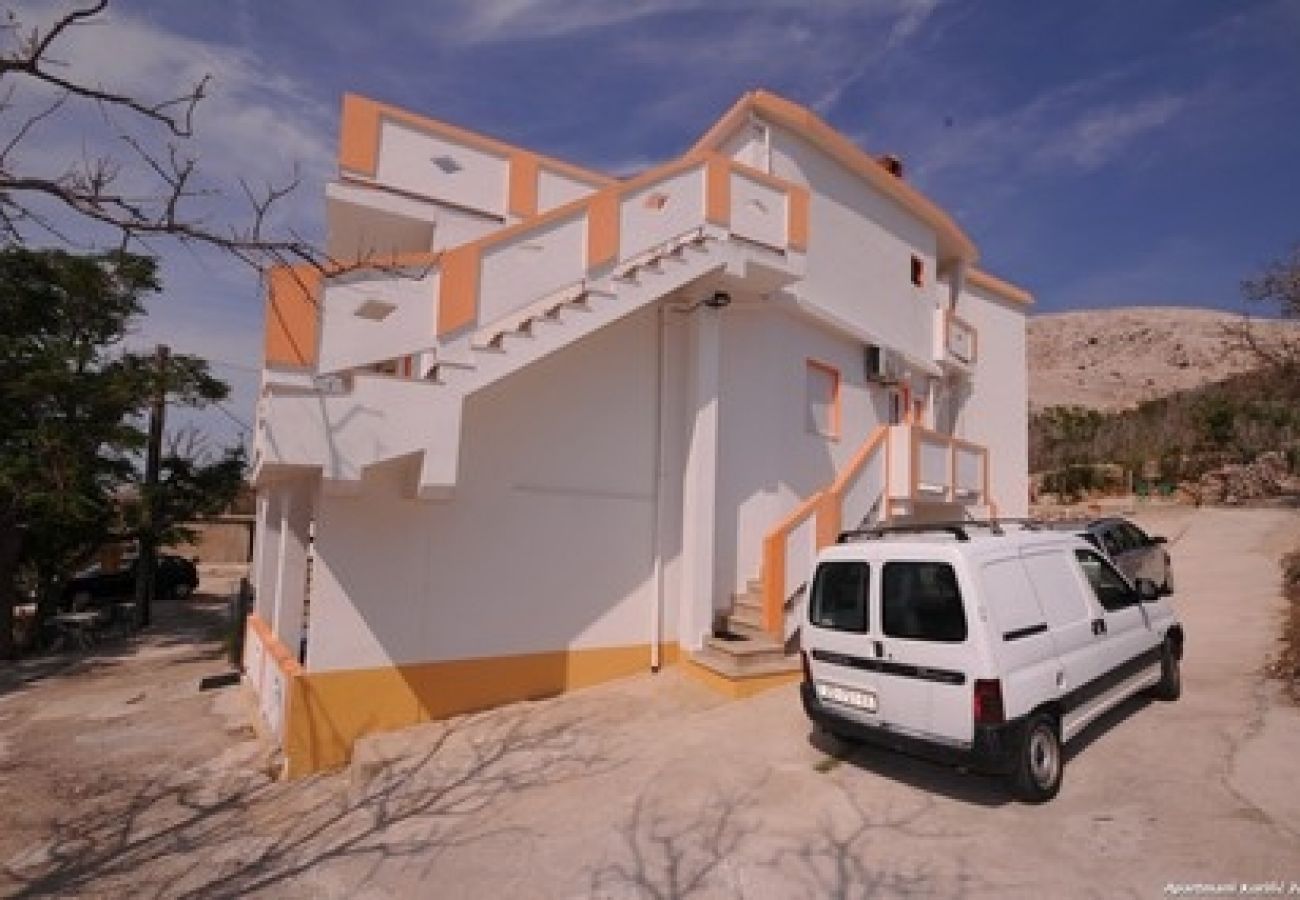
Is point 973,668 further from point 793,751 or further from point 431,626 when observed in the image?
point 431,626

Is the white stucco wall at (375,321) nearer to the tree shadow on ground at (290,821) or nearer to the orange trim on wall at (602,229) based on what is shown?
the orange trim on wall at (602,229)

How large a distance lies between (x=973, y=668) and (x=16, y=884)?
7.59m

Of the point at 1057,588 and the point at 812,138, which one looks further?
the point at 812,138

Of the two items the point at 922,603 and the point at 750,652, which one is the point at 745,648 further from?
the point at 922,603

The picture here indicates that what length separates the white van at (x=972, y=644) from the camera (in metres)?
5.69

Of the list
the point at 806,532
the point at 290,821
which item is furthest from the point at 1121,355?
the point at 290,821

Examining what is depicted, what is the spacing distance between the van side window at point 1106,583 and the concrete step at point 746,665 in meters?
3.82

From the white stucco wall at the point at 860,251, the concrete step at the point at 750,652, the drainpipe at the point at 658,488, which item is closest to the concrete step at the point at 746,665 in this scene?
the concrete step at the point at 750,652

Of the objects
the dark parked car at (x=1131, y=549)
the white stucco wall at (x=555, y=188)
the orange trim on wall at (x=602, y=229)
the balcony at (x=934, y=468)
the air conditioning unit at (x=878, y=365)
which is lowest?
the dark parked car at (x=1131, y=549)

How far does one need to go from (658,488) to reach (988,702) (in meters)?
5.86

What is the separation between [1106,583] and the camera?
289 inches

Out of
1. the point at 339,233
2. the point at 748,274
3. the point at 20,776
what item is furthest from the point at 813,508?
the point at 20,776

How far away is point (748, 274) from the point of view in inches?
431

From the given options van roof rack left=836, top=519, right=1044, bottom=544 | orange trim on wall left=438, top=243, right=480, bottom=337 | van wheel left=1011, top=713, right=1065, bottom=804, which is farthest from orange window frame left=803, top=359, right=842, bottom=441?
van wheel left=1011, top=713, right=1065, bottom=804
